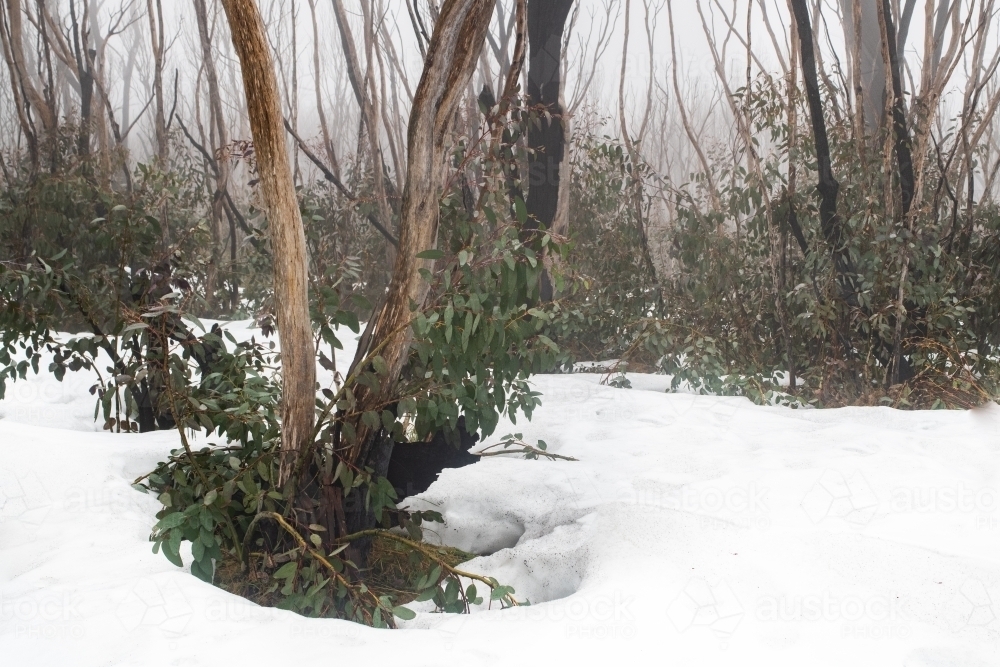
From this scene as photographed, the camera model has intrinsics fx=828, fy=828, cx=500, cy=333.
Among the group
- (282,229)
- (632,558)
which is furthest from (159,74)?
(632,558)

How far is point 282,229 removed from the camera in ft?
5.98

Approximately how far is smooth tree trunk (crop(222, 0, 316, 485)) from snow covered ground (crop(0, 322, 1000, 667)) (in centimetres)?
41

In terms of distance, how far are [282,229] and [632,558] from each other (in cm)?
104

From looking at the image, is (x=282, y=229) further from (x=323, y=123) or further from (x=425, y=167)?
(x=323, y=123)

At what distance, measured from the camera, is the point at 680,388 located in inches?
171

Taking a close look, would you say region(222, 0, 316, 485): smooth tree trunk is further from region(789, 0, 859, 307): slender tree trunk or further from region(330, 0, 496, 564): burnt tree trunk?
region(789, 0, 859, 307): slender tree trunk

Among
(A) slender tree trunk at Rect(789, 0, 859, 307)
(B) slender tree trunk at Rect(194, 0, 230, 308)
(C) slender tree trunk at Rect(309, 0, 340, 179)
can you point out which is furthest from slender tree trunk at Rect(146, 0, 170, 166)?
(A) slender tree trunk at Rect(789, 0, 859, 307)

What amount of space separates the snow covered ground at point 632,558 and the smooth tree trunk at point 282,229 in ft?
1.35

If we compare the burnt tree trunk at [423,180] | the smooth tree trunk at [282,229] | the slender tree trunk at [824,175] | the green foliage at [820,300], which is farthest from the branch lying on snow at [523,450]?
the slender tree trunk at [824,175]

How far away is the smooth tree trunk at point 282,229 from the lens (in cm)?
176

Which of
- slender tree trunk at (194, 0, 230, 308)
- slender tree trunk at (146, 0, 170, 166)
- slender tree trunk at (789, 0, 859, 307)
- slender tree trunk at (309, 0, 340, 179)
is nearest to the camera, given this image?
slender tree trunk at (789, 0, 859, 307)

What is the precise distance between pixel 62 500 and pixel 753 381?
9.71 ft

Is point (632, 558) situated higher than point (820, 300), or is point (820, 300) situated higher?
point (820, 300)

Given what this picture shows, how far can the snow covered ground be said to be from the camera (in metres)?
1.36
